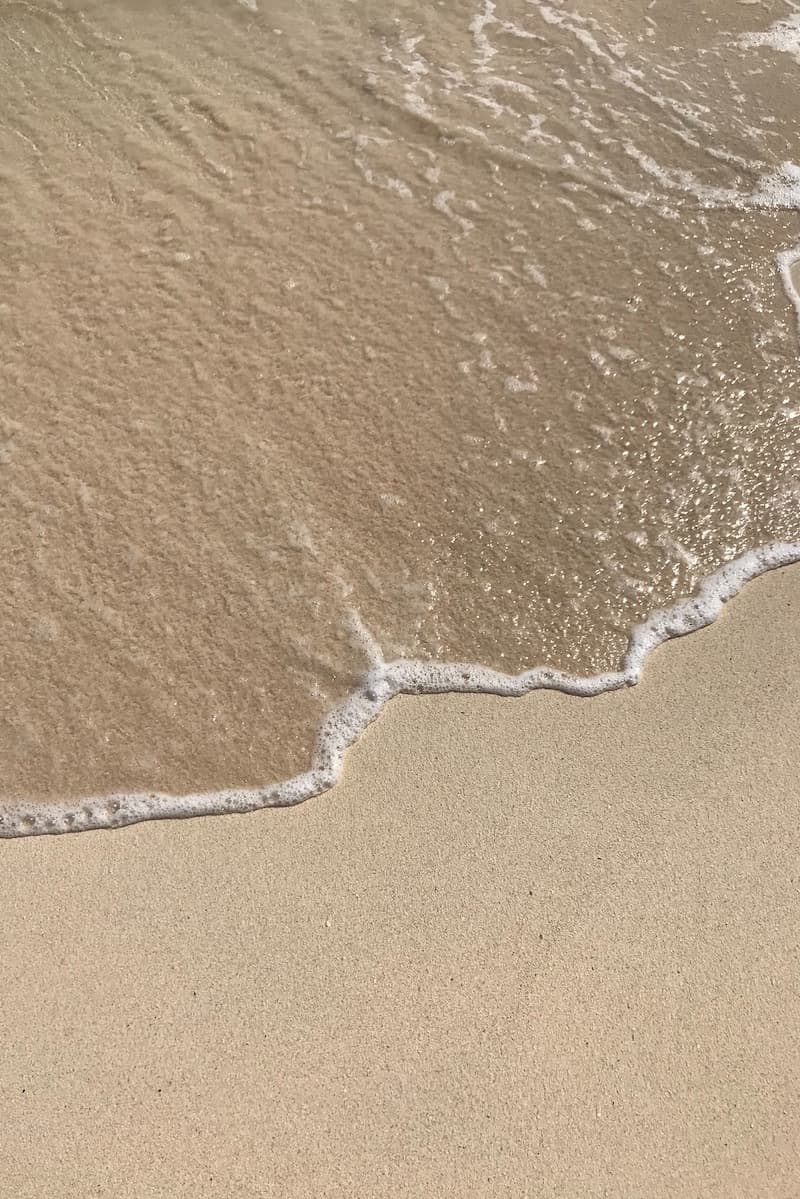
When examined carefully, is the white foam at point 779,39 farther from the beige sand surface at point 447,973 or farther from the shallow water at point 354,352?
the beige sand surface at point 447,973

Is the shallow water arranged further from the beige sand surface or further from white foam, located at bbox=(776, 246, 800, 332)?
the beige sand surface

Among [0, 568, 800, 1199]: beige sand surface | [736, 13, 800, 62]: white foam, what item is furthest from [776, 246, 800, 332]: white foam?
[0, 568, 800, 1199]: beige sand surface

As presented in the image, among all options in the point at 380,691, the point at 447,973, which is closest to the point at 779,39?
the point at 380,691

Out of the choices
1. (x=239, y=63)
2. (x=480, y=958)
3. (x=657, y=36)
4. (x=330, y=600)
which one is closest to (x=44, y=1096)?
(x=480, y=958)

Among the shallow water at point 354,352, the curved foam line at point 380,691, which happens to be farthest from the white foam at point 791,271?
the curved foam line at point 380,691

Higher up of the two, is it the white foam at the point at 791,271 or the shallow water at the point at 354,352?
the white foam at the point at 791,271

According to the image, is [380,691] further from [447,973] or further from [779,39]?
[779,39]
